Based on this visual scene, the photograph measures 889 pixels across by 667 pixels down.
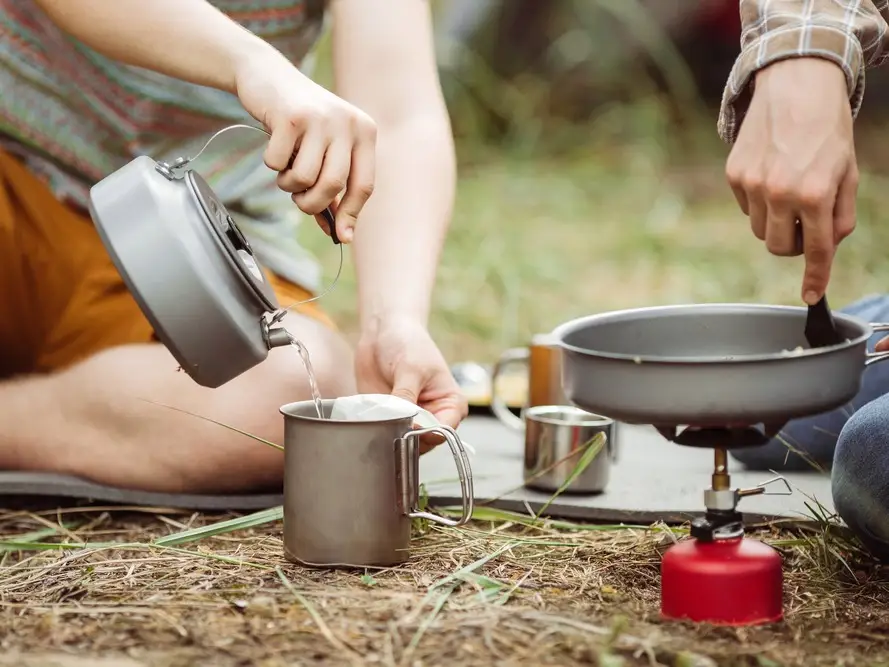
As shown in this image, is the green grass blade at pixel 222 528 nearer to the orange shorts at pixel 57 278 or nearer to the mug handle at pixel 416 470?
the mug handle at pixel 416 470

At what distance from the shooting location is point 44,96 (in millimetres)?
1792

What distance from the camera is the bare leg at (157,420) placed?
1607 millimetres

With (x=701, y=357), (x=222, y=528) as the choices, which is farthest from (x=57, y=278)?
(x=701, y=357)

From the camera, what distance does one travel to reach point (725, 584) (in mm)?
1115

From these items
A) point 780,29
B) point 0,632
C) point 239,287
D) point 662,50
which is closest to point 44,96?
point 239,287

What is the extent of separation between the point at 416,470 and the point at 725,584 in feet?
1.21

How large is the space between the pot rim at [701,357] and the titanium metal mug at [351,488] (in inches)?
8.5

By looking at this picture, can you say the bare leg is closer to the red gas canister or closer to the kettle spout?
the kettle spout

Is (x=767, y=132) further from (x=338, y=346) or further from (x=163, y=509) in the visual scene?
(x=163, y=509)

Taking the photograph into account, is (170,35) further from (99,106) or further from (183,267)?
(99,106)

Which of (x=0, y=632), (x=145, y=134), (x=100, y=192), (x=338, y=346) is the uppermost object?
(x=145, y=134)

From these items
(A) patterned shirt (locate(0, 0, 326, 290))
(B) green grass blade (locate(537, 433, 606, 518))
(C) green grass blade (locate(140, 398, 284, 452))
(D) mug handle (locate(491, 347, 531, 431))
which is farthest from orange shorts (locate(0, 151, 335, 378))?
(B) green grass blade (locate(537, 433, 606, 518))

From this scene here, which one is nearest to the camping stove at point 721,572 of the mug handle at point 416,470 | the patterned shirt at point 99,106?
the mug handle at point 416,470

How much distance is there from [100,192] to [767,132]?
0.66 meters
